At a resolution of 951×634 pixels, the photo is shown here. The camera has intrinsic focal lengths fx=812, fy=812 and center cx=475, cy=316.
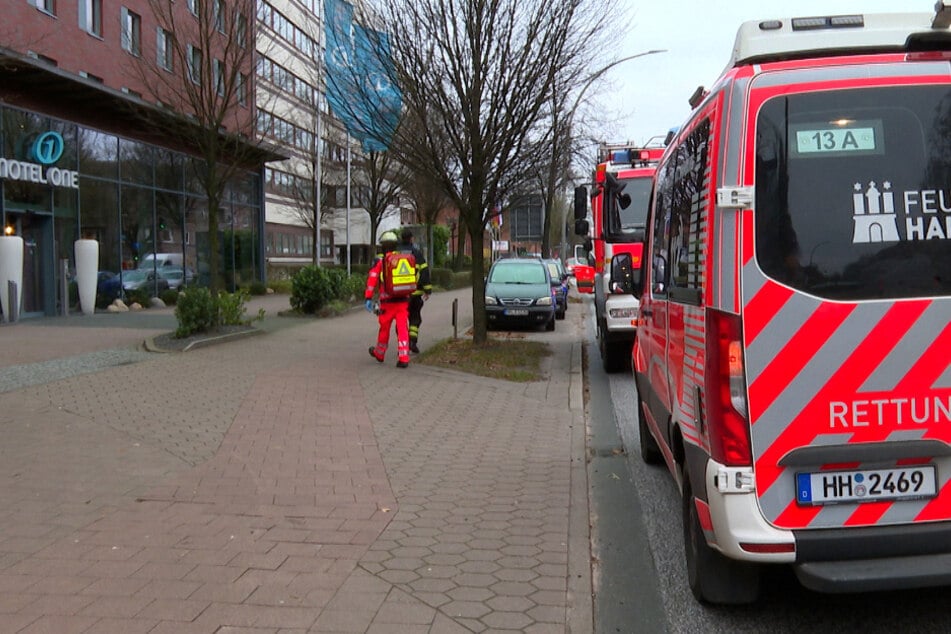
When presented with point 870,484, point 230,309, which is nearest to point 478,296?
point 230,309

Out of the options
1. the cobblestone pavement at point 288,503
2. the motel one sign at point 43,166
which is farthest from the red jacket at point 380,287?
the motel one sign at point 43,166

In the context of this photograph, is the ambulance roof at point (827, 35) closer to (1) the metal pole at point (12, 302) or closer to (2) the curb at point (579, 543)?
(2) the curb at point (579, 543)

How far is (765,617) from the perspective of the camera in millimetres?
3803

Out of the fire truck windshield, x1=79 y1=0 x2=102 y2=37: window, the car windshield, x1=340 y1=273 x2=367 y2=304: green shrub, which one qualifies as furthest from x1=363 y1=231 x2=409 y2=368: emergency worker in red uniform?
x1=79 y1=0 x2=102 y2=37: window

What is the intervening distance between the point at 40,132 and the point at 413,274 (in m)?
11.5

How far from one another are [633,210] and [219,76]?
8.44 metres

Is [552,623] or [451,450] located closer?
[552,623]

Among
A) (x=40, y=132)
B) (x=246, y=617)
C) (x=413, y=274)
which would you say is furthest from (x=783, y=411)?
(x=40, y=132)

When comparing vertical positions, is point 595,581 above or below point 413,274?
below

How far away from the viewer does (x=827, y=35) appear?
3432mm

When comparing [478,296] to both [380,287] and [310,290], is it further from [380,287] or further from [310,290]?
[310,290]

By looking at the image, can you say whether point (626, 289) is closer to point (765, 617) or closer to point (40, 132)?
point (765, 617)

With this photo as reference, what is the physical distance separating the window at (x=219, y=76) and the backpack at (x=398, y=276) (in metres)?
5.99

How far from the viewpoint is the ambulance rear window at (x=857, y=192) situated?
3.21 m
